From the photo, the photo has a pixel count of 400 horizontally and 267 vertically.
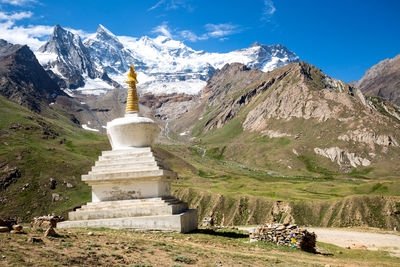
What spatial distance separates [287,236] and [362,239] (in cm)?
929

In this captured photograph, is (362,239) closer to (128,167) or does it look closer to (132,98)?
(128,167)

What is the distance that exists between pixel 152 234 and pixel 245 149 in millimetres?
150501

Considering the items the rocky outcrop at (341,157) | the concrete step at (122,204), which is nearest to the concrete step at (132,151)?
the concrete step at (122,204)

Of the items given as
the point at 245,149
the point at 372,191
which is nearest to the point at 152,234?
the point at 372,191

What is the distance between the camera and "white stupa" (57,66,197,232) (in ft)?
70.1

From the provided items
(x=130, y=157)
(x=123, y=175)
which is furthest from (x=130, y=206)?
(x=130, y=157)

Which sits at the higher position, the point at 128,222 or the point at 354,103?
the point at 354,103

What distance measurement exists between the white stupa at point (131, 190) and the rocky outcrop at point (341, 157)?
126 meters

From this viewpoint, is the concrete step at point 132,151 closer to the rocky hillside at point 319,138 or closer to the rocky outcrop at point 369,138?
the rocky hillside at point 319,138

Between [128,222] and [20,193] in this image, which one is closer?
[128,222]

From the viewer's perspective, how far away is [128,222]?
21.3m

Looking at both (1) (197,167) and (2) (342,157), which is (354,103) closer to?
(2) (342,157)

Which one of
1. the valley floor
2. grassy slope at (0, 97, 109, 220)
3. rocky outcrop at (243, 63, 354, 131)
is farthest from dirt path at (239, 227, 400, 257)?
rocky outcrop at (243, 63, 354, 131)

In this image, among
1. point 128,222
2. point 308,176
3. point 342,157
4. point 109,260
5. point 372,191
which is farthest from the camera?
point 342,157
